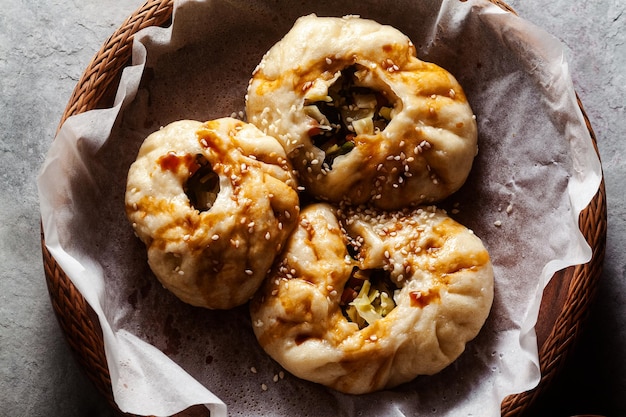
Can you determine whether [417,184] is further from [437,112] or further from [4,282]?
[4,282]

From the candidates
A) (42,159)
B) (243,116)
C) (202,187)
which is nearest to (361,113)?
(243,116)

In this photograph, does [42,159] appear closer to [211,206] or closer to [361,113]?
[211,206]

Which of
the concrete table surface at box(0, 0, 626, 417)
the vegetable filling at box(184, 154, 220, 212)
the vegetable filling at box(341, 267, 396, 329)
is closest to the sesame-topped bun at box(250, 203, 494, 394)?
the vegetable filling at box(341, 267, 396, 329)

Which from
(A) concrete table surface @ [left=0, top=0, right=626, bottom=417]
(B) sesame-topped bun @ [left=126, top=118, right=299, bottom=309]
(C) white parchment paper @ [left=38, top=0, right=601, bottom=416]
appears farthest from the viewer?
(A) concrete table surface @ [left=0, top=0, right=626, bottom=417]

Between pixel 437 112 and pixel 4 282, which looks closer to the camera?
pixel 437 112

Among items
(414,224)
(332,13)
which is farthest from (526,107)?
(332,13)

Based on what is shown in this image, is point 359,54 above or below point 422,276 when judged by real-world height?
above

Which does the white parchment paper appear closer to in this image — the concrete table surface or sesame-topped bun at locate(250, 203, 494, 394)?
sesame-topped bun at locate(250, 203, 494, 394)

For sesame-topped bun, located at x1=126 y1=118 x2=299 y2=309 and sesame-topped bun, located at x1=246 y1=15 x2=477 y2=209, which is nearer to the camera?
sesame-topped bun, located at x1=126 y1=118 x2=299 y2=309
